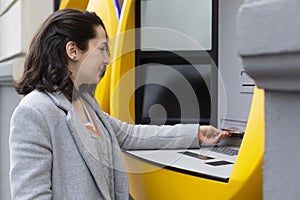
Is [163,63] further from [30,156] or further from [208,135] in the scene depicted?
[30,156]

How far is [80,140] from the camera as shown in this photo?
1291 mm

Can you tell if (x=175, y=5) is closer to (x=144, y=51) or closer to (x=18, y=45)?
(x=144, y=51)

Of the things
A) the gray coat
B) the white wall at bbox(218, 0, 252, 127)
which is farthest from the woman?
the white wall at bbox(218, 0, 252, 127)

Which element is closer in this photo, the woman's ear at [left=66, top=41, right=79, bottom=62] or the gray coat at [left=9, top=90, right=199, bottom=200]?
the gray coat at [left=9, top=90, right=199, bottom=200]

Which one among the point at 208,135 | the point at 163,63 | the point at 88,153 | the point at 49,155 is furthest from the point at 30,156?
the point at 163,63

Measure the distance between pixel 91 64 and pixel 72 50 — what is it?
0.07 m

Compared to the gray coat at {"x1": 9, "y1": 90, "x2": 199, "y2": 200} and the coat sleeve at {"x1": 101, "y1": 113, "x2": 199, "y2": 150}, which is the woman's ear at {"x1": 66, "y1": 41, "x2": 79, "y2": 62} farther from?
the coat sleeve at {"x1": 101, "y1": 113, "x2": 199, "y2": 150}

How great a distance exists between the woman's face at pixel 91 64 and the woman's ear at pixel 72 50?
2 cm

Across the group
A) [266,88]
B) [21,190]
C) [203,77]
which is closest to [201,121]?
[203,77]

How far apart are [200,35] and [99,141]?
2.72ft

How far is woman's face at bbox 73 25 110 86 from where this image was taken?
138 cm

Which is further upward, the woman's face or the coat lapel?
the woman's face

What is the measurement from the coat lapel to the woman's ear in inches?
4.8

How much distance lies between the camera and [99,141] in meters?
1.37
